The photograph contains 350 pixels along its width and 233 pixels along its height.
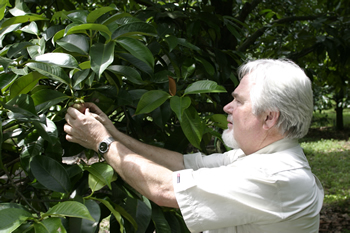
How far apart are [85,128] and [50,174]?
225 mm

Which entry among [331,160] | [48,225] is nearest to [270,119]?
[48,225]

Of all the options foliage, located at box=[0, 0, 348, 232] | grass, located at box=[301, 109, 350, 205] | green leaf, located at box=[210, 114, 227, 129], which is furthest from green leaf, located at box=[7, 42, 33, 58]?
grass, located at box=[301, 109, 350, 205]

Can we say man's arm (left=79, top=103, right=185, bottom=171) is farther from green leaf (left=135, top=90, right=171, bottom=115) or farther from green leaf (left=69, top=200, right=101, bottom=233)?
green leaf (left=69, top=200, right=101, bottom=233)

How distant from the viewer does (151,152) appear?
4.78 feet

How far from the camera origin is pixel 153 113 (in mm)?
1293

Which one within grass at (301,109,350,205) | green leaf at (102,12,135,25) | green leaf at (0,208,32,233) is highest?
green leaf at (102,12,135,25)

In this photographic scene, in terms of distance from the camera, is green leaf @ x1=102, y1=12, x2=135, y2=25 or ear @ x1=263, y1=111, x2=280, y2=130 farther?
ear @ x1=263, y1=111, x2=280, y2=130

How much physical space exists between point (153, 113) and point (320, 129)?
9.82 meters

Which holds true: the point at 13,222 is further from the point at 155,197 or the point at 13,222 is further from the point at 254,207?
the point at 254,207

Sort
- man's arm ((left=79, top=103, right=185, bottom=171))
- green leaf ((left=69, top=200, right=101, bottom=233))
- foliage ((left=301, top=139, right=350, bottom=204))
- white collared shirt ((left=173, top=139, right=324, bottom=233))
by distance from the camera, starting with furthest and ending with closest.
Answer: foliage ((left=301, top=139, right=350, bottom=204)) < man's arm ((left=79, top=103, right=185, bottom=171)) < white collared shirt ((left=173, top=139, right=324, bottom=233)) < green leaf ((left=69, top=200, right=101, bottom=233))

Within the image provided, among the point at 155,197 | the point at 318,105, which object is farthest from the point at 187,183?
the point at 318,105

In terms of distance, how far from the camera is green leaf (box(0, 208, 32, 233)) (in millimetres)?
779

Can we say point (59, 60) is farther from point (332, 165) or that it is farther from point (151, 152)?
point (332, 165)

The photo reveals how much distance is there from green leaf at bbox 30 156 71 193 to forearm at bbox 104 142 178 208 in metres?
0.21
